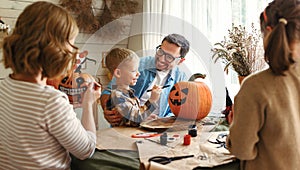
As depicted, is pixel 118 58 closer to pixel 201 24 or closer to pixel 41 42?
pixel 41 42

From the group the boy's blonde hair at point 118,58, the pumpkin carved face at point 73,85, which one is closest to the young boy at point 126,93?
the boy's blonde hair at point 118,58

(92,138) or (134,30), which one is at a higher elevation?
(134,30)

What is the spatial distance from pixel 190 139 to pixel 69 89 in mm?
696

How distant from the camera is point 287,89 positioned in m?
0.97

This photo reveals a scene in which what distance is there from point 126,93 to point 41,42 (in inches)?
27.1

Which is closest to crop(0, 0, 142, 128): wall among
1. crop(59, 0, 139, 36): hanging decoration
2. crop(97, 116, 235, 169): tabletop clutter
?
crop(59, 0, 139, 36): hanging decoration

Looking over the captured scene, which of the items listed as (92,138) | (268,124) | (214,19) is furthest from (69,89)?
(214,19)

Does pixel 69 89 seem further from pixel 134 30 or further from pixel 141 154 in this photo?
pixel 134 30

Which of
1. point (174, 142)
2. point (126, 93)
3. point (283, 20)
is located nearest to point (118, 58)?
point (126, 93)

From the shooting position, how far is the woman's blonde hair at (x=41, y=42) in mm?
1026

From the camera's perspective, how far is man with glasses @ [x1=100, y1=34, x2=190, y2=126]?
189cm

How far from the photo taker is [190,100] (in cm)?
166

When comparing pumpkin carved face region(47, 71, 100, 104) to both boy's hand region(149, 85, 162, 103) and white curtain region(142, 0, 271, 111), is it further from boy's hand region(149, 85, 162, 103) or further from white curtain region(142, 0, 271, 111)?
white curtain region(142, 0, 271, 111)

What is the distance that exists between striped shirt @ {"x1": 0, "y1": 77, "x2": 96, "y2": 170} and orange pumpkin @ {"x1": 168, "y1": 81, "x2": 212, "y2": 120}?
2.17ft
